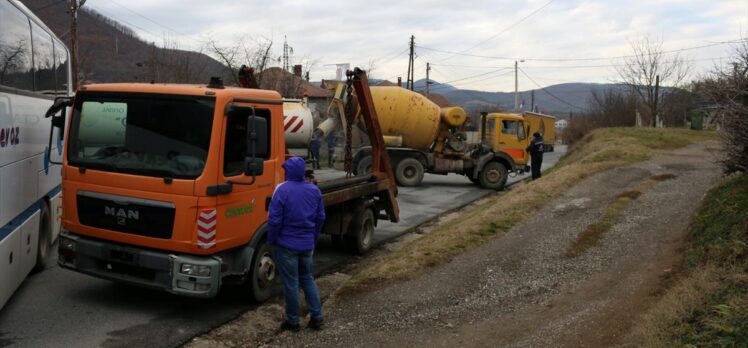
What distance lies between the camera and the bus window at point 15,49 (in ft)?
Answer: 18.9

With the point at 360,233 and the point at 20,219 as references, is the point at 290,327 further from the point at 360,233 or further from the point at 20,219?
the point at 360,233

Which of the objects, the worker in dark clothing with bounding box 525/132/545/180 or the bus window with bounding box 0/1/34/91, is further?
the worker in dark clothing with bounding box 525/132/545/180

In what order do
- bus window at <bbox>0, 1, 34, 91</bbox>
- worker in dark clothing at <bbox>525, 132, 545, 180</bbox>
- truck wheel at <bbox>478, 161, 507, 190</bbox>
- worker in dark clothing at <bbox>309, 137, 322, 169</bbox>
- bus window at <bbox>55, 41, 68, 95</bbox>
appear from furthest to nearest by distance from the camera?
truck wheel at <bbox>478, 161, 507, 190</bbox>, worker in dark clothing at <bbox>525, 132, 545, 180</bbox>, bus window at <bbox>55, 41, 68, 95</bbox>, worker in dark clothing at <bbox>309, 137, 322, 169</bbox>, bus window at <bbox>0, 1, 34, 91</bbox>

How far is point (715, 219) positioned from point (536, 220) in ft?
9.44

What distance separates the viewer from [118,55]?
61.6 m

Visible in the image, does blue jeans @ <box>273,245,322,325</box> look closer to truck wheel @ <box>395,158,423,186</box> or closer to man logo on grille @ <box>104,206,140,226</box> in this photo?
man logo on grille @ <box>104,206,140,226</box>

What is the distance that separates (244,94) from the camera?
606 centimetres

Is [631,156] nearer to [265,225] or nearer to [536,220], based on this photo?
[536,220]

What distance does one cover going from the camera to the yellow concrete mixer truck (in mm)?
18281

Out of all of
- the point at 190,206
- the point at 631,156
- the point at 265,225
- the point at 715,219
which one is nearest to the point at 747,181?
the point at 715,219

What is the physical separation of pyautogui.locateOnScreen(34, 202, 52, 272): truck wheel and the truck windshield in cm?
203

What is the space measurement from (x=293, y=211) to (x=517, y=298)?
2500mm

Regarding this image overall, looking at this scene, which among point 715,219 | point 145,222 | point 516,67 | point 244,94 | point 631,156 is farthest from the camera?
point 516,67

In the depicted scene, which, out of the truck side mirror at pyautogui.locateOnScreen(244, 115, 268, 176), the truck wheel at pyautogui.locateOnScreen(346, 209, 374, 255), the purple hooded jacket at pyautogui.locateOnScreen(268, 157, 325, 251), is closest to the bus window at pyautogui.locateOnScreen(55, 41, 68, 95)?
the truck side mirror at pyautogui.locateOnScreen(244, 115, 268, 176)
